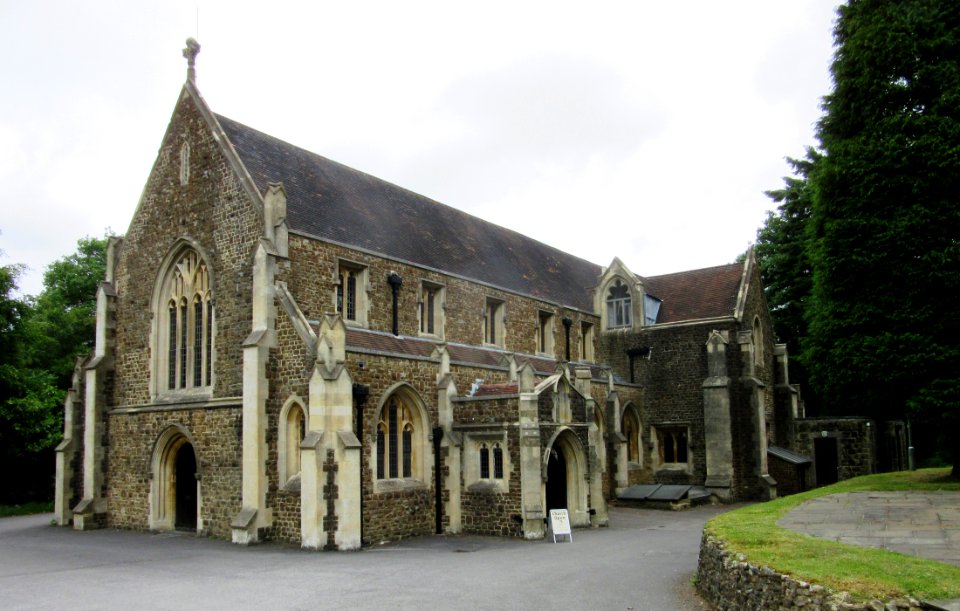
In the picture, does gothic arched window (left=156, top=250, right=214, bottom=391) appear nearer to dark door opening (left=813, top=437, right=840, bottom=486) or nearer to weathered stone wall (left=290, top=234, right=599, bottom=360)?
weathered stone wall (left=290, top=234, right=599, bottom=360)

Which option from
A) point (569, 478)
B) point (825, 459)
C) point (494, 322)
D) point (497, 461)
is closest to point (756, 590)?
point (497, 461)

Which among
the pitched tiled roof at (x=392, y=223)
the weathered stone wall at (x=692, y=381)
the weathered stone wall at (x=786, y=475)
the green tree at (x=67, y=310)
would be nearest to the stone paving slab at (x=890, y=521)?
the weathered stone wall at (x=692, y=381)

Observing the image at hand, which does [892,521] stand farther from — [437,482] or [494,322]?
[494,322]

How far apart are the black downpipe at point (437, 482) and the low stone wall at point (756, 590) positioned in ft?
34.3

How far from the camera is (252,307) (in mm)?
21453

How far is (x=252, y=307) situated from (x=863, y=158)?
58.6 feet

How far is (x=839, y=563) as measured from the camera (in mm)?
9781

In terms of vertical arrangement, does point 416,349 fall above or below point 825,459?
above

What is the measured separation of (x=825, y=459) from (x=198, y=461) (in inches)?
1056

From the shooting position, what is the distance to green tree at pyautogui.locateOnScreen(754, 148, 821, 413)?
46094 millimetres

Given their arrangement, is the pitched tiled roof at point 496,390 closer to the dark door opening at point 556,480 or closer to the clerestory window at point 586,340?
the dark door opening at point 556,480

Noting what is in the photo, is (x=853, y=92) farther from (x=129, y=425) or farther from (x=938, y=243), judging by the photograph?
(x=129, y=425)

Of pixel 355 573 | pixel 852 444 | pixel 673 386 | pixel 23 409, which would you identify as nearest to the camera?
pixel 355 573

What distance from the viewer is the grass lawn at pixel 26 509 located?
30828mm
